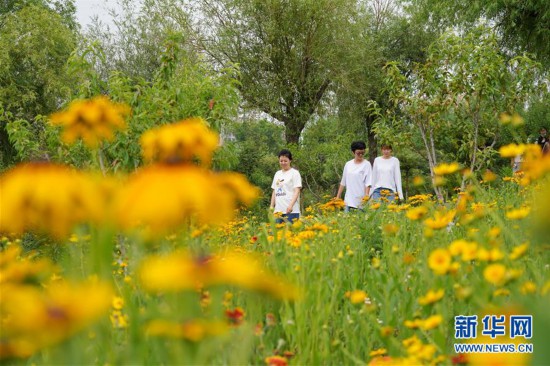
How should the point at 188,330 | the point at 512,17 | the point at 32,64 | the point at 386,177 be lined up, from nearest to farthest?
the point at 188,330 → the point at 386,177 → the point at 512,17 → the point at 32,64

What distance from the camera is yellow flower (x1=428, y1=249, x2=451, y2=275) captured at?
→ 4.83 feet

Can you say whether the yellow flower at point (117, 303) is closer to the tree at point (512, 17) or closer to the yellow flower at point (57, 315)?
the yellow flower at point (57, 315)

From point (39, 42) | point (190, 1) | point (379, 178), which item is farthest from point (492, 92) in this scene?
point (39, 42)

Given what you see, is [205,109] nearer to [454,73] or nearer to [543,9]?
[454,73]

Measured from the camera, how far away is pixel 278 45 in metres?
14.3

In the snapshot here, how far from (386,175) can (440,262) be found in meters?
5.04

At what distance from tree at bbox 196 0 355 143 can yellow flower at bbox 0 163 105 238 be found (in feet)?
44.4

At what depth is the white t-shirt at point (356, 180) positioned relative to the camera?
6.69 metres

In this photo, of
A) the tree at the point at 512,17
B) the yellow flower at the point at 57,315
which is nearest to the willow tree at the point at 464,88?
the tree at the point at 512,17

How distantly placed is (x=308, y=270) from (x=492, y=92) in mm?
4951

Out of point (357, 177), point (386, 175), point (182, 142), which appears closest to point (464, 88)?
point (386, 175)

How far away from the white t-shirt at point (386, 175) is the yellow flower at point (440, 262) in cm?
499

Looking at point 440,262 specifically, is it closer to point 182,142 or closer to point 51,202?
point 182,142

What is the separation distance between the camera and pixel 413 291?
2.36 metres
